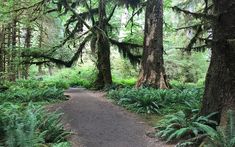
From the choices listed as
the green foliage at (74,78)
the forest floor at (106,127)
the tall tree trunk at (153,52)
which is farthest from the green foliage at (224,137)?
the green foliage at (74,78)

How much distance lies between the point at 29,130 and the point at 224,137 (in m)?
3.39

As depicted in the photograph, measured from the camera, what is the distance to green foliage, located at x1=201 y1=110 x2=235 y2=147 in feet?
18.8

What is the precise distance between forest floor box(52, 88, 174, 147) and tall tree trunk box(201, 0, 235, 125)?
1.44 metres

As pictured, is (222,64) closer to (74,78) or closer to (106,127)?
(106,127)

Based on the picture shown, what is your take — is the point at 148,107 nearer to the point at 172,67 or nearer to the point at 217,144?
the point at 217,144

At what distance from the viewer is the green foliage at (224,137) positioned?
5723 millimetres

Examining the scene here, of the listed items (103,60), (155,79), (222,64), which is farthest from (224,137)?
(103,60)

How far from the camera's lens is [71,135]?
295 inches

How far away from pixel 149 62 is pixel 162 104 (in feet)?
12.8

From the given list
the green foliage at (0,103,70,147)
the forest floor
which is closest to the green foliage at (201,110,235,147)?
the forest floor

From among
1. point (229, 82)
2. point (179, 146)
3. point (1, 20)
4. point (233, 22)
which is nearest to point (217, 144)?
point (179, 146)

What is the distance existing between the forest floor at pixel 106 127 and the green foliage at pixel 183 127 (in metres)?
0.28

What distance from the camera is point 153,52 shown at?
14.5 meters

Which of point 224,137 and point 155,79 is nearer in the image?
point 224,137
